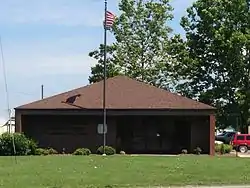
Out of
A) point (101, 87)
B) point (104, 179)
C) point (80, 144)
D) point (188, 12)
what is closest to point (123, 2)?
point (188, 12)

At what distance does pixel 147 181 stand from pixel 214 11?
4094cm

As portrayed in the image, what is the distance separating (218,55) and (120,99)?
1790 centimetres

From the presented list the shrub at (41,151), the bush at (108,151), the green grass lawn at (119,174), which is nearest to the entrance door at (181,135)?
the bush at (108,151)

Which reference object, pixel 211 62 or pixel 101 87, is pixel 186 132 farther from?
pixel 211 62

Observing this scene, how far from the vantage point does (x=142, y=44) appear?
66812 mm

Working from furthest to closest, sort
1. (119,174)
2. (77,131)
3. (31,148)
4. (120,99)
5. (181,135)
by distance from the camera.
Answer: (181,135)
(120,99)
(77,131)
(31,148)
(119,174)

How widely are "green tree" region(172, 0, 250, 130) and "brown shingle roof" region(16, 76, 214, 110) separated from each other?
1334 cm

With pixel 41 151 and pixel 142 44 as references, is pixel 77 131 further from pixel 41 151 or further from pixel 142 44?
pixel 142 44

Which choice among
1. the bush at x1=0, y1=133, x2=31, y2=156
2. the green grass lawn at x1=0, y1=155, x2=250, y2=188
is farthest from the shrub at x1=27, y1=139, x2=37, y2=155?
the green grass lawn at x1=0, y1=155, x2=250, y2=188

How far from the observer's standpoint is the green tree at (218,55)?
59.5 meters

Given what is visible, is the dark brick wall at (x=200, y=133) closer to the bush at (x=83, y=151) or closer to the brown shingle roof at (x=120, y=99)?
the brown shingle roof at (x=120, y=99)

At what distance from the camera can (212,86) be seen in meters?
62.3

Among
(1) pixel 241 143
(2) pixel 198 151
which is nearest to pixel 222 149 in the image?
(2) pixel 198 151

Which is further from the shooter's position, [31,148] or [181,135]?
[181,135]
